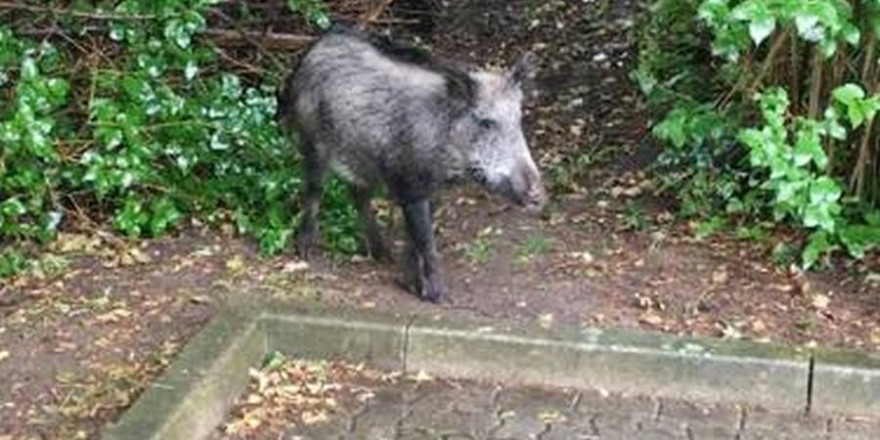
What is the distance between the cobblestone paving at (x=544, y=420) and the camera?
498 cm

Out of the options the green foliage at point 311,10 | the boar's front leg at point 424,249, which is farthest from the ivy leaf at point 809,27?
the green foliage at point 311,10

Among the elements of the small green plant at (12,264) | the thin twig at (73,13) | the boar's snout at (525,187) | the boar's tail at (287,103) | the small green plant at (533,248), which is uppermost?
the thin twig at (73,13)

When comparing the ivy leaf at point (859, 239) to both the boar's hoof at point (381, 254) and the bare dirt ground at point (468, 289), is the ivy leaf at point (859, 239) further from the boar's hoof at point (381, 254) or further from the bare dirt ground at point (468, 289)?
the boar's hoof at point (381, 254)

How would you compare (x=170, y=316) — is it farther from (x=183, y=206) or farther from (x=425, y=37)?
(x=425, y=37)

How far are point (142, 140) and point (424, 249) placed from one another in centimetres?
156

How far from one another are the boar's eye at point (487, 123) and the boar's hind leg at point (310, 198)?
2.80ft

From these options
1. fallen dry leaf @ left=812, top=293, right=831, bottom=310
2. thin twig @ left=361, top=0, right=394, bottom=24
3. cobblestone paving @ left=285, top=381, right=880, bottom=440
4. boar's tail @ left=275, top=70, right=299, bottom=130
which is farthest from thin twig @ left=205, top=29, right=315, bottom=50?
fallen dry leaf @ left=812, top=293, right=831, bottom=310

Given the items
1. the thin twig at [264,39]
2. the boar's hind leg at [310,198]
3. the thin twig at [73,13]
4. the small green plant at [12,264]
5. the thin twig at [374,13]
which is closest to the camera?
the small green plant at [12,264]

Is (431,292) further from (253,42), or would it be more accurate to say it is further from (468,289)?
(253,42)

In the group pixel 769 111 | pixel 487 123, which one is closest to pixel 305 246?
pixel 487 123

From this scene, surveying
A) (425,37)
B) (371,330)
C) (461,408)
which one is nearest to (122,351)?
(371,330)

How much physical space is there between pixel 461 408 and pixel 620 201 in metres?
2.15

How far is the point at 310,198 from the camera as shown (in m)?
6.37

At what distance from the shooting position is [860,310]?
5.73 meters
